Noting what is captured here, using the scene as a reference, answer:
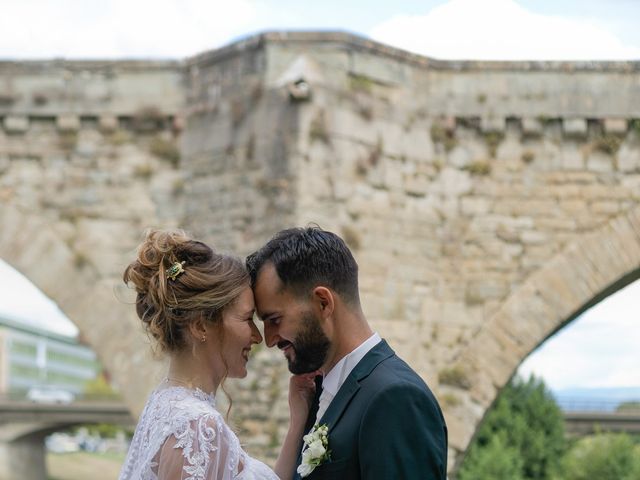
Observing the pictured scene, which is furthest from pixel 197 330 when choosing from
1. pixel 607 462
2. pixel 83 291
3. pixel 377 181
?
pixel 607 462

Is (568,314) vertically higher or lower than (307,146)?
lower

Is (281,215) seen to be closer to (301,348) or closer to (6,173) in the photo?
(6,173)

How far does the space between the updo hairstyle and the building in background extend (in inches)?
3174

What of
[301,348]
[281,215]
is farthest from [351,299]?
[281,215]

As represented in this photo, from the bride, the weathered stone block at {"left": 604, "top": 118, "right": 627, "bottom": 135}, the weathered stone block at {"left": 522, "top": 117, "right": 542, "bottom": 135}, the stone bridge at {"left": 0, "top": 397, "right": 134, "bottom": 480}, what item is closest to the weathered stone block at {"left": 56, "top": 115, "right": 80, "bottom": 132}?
the weathered stone block at {"left": 522, "top": 117, "right": 542, "bottom": 135}

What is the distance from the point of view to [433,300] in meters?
8.54

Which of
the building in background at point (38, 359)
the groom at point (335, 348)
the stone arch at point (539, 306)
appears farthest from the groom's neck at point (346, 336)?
the building in background at point (38, 359)

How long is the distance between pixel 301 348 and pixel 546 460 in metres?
19.8

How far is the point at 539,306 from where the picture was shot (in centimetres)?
850

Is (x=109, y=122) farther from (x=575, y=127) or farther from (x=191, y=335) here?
(x=191, y=335)

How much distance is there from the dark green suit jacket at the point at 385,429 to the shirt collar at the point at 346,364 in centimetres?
5

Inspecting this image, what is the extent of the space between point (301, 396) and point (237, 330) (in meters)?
0.37

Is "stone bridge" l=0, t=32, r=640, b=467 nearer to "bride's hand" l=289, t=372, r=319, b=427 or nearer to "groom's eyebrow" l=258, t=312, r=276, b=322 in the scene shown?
"bride's hand" l=289, t=372, r=319, b=427

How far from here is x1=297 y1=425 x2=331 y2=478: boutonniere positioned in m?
2.68
